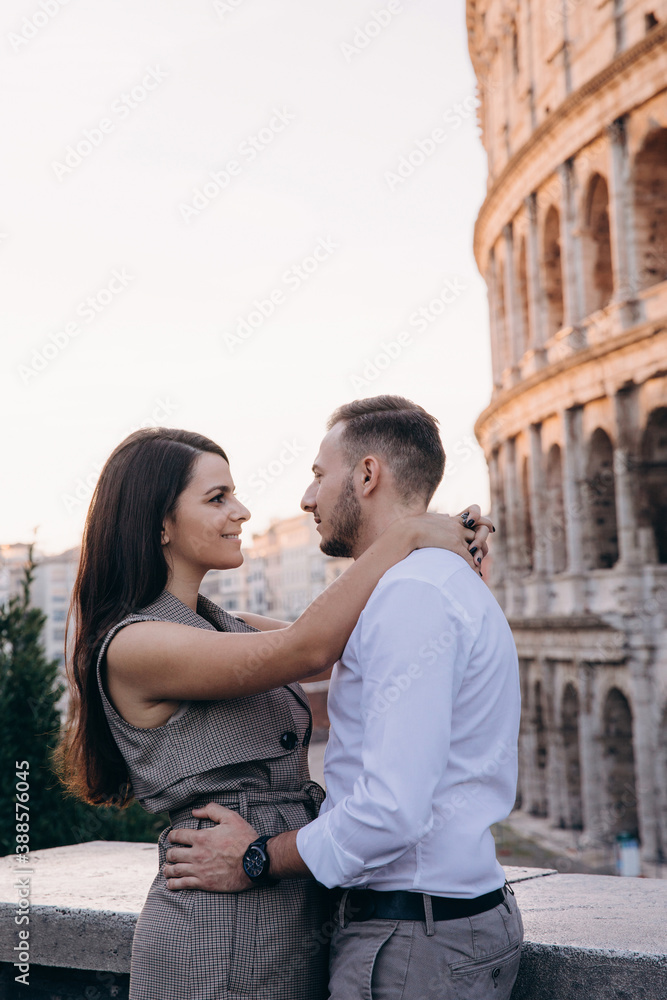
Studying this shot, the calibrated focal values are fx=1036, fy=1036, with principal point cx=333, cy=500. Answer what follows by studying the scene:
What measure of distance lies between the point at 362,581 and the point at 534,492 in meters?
21.4

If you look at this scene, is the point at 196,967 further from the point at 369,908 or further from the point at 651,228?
the point at 651,228

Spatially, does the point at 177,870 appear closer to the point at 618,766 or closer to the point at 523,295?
the point at 618,766

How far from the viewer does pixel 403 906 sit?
2.12 metres

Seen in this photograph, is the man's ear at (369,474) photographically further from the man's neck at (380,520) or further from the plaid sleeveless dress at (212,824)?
the plaid sleeveless dress at (212,824)

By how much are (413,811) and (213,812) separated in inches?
21.3

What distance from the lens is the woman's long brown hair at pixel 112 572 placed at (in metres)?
2.48

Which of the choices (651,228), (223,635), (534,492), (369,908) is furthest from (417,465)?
(534,492)

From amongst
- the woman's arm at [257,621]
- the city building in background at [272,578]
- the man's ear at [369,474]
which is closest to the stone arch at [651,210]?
the woman's arm at [257,621]

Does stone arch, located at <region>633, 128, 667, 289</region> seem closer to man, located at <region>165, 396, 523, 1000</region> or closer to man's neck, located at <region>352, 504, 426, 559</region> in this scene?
man's neck, located at <region>352, 504, 426, 559</region>

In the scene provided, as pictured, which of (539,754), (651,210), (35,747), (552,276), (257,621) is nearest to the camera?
(257,621)

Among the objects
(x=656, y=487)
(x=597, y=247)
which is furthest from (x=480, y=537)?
(x=597, y=247)

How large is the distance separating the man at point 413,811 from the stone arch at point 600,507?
1935cm

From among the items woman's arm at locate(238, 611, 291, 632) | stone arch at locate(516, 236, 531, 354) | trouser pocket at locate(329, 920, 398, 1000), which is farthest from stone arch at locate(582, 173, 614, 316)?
trouser pocket at locate(329, 920, 398, 1000)

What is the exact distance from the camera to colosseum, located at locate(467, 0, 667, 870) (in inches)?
740
